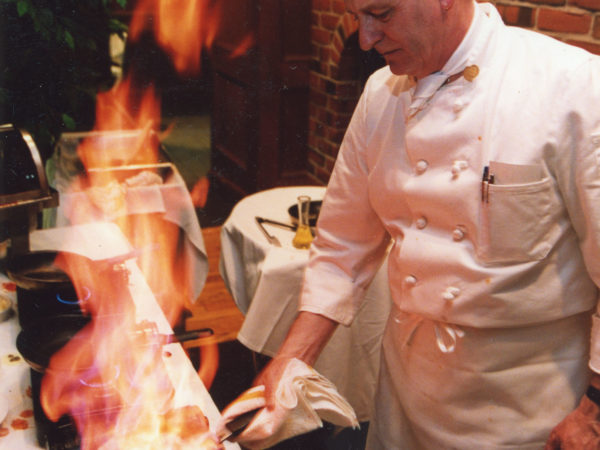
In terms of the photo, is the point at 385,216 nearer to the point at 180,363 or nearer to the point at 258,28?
the point at 180,363

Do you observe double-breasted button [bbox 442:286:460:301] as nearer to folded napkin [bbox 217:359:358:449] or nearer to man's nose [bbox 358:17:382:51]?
folded napkin [bbox 217:359:358:449]

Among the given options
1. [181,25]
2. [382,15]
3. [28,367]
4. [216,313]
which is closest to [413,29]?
[382,15]

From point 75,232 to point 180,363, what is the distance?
932 millimetres

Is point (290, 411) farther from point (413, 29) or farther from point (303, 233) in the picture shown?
point (303, 233)

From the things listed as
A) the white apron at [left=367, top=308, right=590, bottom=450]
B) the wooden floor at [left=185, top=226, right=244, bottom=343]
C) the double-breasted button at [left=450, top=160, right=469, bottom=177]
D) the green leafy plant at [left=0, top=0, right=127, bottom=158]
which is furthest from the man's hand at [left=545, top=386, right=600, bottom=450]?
the green leafy plant at [left=0, top=0, right=127, bottom=158]

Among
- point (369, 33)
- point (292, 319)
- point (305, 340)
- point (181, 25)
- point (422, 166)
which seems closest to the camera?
point (369, 33)

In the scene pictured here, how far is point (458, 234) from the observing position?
56.1 inches

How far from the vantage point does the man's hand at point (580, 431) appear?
1.28m

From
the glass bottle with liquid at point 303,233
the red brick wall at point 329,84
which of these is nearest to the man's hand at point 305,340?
the glass bottle with liquid at point 303,233

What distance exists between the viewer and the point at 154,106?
9516 mm

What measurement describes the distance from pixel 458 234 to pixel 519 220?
132mm

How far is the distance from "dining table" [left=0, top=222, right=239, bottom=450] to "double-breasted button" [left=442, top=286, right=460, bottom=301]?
54cm

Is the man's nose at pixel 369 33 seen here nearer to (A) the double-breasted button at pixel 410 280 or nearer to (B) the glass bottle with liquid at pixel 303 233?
(A) the double-breasted button at pixel 410 280

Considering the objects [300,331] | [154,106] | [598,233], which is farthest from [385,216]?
[154,106]
